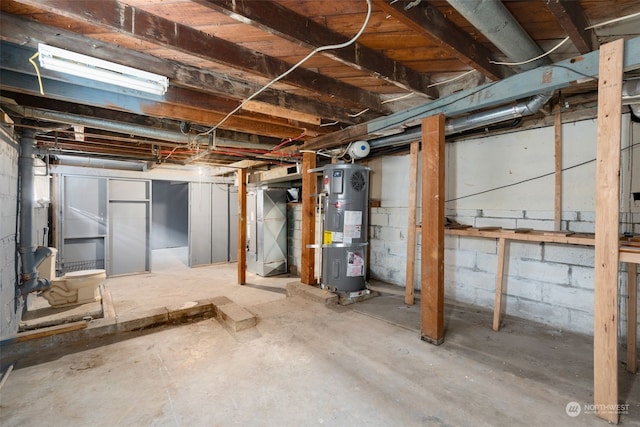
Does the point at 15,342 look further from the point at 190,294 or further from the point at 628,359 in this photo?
the point at 628,359

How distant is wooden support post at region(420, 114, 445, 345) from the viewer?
230 cm

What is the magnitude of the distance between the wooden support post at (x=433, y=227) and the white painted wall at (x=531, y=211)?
1.14 metres

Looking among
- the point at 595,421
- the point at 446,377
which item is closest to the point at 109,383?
the point at 446,377

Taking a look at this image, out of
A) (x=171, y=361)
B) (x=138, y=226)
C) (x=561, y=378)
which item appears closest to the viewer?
(x=561, y=378)

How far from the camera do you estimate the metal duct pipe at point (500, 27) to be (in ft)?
4.25

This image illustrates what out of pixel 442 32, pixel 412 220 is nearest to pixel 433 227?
pixel 412 220

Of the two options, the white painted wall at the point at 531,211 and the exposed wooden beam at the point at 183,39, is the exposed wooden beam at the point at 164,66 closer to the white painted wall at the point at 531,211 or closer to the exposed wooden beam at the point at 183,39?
the exposed wooden beam at the point at 183,39

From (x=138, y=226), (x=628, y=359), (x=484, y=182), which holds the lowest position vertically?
(x=628, y=359)

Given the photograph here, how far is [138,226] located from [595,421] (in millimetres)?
6497

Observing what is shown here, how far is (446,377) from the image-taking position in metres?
1.92

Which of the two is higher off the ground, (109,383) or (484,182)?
(484,182)

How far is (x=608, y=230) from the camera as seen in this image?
59.0 inches

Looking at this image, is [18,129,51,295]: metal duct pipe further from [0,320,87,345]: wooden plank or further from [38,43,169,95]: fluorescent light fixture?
[38,43,169,95]: fluorescent light fixture

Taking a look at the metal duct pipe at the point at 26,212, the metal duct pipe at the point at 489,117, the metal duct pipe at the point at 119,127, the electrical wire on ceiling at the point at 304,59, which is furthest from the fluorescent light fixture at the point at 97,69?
the metal duct pipe at the point at 489,117
